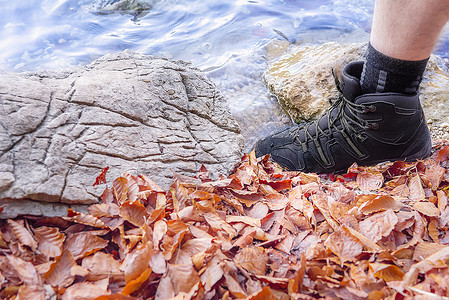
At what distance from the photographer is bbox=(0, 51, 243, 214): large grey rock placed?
142 cm

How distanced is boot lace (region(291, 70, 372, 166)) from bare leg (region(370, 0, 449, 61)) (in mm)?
326

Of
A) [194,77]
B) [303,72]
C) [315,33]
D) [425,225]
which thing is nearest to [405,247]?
[425,225]

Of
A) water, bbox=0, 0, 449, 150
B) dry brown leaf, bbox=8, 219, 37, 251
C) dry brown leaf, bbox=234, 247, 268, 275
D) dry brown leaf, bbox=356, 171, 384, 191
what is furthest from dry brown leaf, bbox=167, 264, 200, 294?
water, bbox=0, 0, 449, 150

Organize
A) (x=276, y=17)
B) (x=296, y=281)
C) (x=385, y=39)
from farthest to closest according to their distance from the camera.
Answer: (x=276, y=17), (x=385, y=39), (x=296, y=281)

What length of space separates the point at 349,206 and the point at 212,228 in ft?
2.24

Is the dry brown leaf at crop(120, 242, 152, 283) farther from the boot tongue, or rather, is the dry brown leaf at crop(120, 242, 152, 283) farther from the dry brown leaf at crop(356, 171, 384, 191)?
the boot tongue

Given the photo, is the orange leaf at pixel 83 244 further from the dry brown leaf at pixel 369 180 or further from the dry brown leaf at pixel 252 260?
the dry brown leaf at pixel 369 180

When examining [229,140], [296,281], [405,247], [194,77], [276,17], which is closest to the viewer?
[296,281]

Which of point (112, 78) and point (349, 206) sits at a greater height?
point (112, 78)

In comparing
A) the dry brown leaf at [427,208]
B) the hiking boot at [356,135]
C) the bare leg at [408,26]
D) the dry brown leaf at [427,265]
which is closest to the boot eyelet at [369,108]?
the hiking boot at [356,135]

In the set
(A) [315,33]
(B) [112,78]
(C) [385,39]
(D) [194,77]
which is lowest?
(A) [315,33]

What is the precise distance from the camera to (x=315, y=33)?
469 centimetres

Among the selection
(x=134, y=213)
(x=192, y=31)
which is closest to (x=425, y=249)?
(x=134, y=213)

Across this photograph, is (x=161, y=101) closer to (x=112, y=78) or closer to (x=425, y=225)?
(x=112, y=78)
